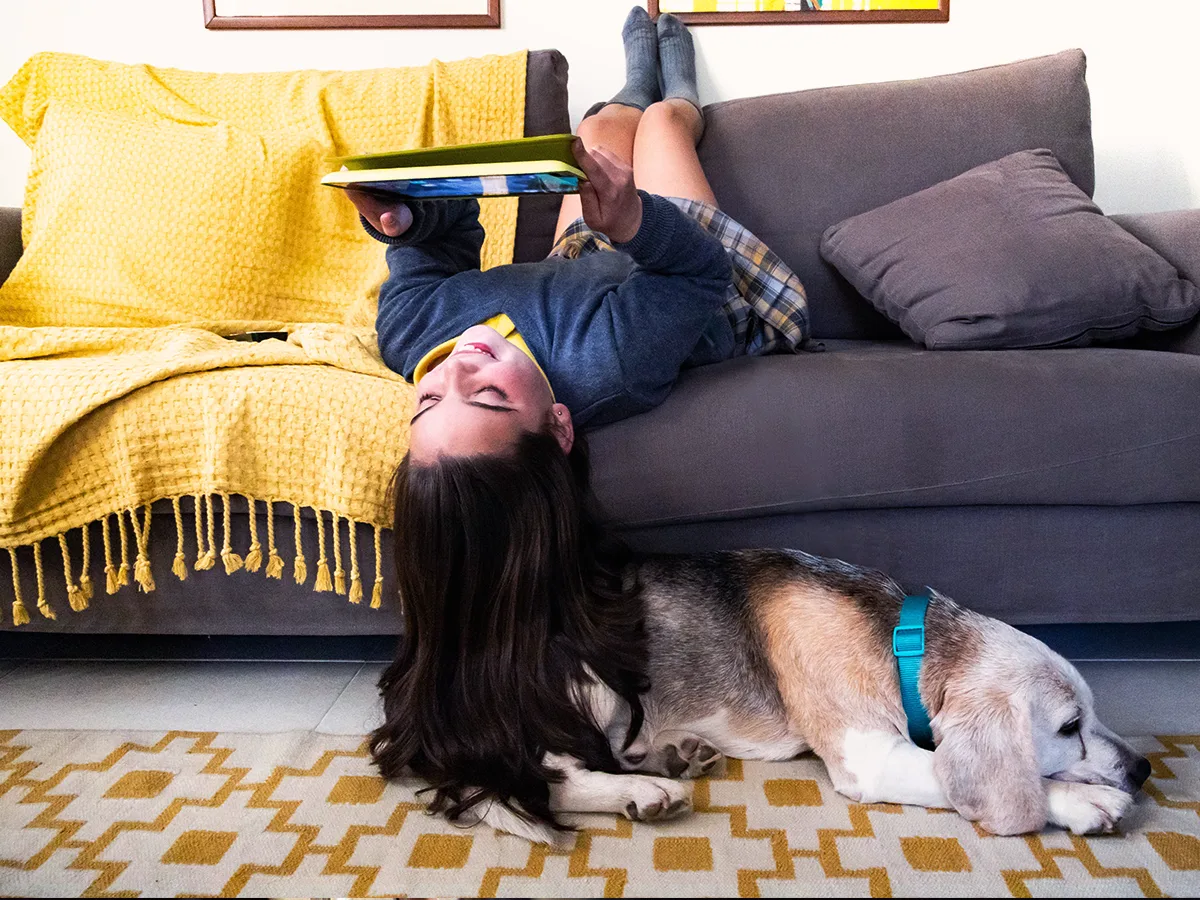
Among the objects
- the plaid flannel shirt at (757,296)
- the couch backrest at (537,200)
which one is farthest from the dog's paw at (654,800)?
the couch backrest at (537,200)

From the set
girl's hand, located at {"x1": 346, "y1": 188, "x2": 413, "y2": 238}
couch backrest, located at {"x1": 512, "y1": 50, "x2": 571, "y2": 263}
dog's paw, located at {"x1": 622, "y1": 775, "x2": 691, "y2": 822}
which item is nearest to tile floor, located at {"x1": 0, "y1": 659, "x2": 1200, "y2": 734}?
dog's paw, located at {"x1": 622, "y1": 775, "x2": 691, "y2": 822}

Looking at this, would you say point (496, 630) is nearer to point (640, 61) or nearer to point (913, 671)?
point (913, 671)

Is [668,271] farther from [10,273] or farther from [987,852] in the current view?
[10,273]

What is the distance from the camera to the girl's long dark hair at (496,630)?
113cm

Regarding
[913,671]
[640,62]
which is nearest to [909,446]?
[913,671]

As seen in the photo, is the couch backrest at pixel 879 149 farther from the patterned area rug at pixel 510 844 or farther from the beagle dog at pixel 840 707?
the patterned area rug at pixel 510 844

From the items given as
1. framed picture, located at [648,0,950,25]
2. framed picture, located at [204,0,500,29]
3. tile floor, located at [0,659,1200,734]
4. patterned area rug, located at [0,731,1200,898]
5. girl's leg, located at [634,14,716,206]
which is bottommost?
tile floor, located at [0,659,1200,734]

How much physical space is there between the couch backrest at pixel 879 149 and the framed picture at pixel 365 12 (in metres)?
0.86

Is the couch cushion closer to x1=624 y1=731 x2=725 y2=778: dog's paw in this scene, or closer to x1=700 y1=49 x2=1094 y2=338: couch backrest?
x1=624 y1=731 x2=725 y2=778: dog's paw

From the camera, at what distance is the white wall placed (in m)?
2.39

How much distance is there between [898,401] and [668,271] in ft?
1.25

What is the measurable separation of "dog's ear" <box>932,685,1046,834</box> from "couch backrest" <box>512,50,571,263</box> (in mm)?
1401

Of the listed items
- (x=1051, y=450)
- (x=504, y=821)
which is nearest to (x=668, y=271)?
(x=1051, y=450)

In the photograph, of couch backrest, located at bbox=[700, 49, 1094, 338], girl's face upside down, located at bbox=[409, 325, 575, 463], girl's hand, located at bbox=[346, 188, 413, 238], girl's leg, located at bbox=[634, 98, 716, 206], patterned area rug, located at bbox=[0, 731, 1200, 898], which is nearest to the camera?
patterned area rug, located at bbox=[0, 731, 1200, 898]
